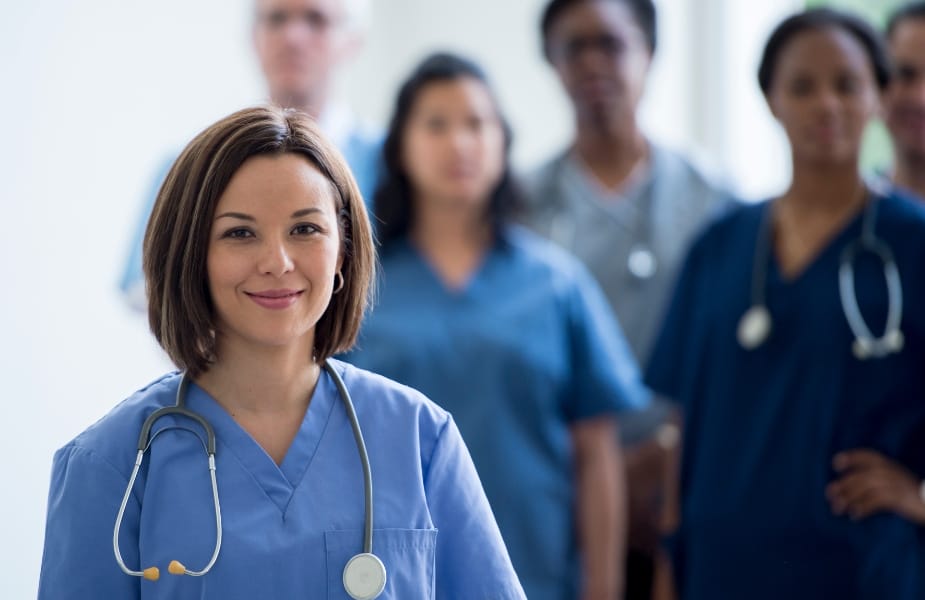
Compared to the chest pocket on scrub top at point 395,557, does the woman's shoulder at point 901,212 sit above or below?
above

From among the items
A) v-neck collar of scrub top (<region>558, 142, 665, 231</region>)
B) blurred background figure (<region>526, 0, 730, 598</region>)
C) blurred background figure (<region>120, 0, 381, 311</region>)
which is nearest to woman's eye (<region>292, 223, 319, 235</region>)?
blurred background figure (<region>120, 0, 381, 311</region>)

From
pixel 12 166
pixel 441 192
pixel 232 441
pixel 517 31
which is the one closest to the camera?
pixel 232 441

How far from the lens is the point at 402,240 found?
186 centimetres

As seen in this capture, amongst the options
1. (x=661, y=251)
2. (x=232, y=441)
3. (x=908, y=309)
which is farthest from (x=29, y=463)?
(x=661, y=251)

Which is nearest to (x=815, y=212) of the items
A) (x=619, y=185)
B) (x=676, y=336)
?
(x=676, y=336)

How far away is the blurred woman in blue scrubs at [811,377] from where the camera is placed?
5.14 ft

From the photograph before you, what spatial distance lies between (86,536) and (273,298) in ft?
0.69

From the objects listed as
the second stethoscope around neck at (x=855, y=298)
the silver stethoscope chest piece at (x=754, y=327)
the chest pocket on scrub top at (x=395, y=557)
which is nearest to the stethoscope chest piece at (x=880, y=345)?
the second stethoscope around neck at (x=855, y=298)

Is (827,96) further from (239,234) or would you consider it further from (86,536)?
(86,536)

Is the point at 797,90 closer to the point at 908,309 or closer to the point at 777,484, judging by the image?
the point at 908,309

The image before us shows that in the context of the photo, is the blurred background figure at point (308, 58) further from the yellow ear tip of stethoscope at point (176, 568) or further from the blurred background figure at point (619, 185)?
the yellow ear tip of stethoscope at point (176, 568)

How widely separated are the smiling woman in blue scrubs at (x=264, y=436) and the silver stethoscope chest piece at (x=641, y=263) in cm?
120

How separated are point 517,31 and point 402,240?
147cm

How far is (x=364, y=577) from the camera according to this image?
0.91 m
